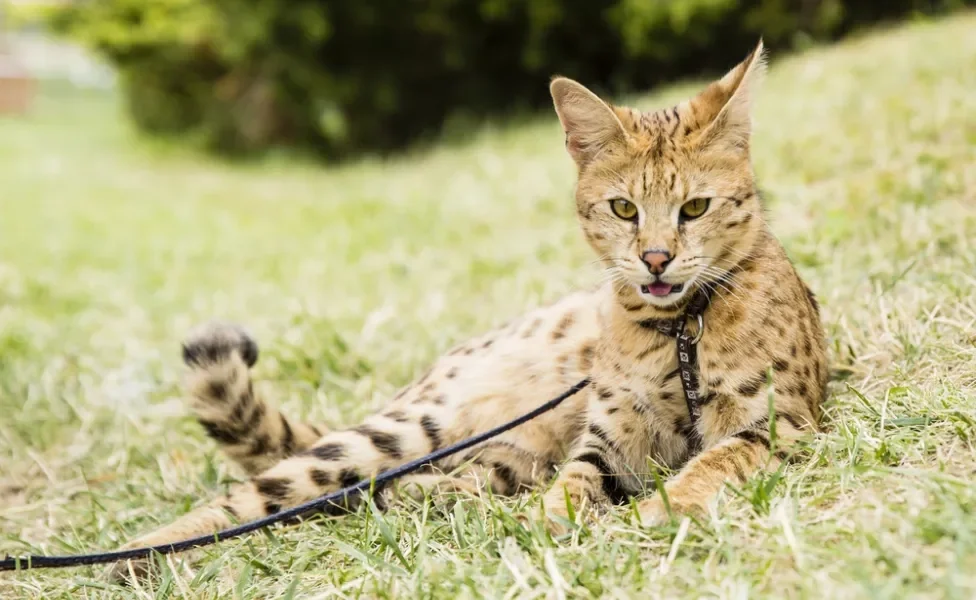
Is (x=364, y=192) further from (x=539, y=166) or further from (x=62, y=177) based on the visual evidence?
(x=62, y=177)

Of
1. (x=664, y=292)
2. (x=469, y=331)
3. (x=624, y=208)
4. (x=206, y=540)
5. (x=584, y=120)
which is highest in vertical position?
(x=584, y=120)

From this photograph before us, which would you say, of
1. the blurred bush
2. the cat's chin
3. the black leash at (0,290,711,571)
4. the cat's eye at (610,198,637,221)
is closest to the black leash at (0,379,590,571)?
the black leash at (0,290,711,571)

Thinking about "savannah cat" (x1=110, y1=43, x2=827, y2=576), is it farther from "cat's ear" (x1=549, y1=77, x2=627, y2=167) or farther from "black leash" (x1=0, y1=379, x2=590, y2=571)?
"black leash" (x1=0, y1=379, x2=590, y2=571)

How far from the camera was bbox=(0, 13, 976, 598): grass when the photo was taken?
6.59 feet

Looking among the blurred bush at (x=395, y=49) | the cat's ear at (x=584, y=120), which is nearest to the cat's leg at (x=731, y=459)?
the cat's ear at (x=584, y=120)

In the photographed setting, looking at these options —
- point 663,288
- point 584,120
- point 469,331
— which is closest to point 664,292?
point 663,288

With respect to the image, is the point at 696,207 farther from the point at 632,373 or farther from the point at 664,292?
the point at 632,373

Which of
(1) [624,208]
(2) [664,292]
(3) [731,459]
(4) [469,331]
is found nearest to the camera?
(3) [731,459]

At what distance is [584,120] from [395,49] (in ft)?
28.7

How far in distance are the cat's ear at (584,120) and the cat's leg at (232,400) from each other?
123cm

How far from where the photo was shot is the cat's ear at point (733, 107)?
2426mm

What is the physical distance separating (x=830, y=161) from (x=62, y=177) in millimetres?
9168

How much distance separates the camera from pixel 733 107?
246 cm

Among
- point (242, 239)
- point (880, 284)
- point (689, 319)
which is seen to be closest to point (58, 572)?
point (689, 319)
